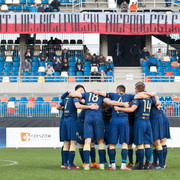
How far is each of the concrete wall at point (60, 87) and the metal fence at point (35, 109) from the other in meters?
5.79

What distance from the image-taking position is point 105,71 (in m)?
40.1

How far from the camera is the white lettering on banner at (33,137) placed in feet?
95.1

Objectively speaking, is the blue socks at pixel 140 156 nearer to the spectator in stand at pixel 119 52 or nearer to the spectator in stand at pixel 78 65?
the spectator in stand at pixel 78 65

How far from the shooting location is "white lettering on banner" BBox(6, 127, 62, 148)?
95.1 feet

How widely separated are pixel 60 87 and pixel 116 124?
22.8 metres

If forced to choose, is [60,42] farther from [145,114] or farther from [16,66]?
[145,114]

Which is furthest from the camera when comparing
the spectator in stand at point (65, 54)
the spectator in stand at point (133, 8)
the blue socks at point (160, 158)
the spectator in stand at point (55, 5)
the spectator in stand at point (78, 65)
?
the spectator in stand at point (55, 5)

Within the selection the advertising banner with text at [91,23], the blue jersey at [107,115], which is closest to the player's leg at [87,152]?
the blue jersey at [107,115]

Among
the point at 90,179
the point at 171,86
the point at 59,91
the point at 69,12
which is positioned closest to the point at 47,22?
the point at 69,12

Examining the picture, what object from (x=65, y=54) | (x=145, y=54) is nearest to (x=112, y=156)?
(x=65, y=54)

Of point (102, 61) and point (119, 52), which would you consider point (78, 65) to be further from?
point (119, 52)

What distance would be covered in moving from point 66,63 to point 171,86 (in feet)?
20.6

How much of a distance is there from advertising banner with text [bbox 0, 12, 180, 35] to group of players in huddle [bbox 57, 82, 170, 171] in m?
24.1

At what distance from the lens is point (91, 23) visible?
134 feet
